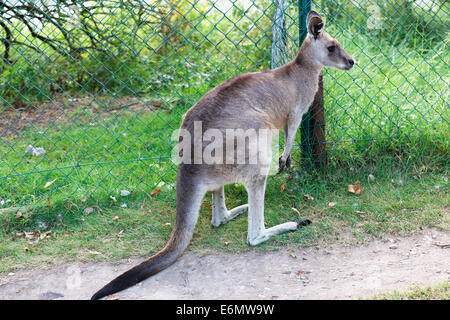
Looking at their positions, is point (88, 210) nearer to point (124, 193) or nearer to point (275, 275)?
point (124, 193)

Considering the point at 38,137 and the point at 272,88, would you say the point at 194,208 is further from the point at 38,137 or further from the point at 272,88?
the point at 38,137

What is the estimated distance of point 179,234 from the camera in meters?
2.58

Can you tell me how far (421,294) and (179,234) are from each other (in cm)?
124

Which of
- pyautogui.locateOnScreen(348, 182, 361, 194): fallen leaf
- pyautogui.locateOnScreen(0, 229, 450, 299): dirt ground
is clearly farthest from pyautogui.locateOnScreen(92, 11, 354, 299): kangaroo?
pyautogui.locateOnScreen(348, 182, 361, 194): fallen leaf

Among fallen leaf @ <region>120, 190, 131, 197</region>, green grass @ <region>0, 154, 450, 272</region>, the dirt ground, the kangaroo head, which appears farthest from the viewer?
fallen leaf @ <region>120, 190, 131, 197</region>

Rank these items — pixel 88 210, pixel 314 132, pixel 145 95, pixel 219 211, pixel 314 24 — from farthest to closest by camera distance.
Result: pixel 145 95 < pixel 314 132 < pixel 88 210 < pixel 219 211 < pixel 314 24

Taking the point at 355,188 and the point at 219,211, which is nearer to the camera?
the point at 219,211

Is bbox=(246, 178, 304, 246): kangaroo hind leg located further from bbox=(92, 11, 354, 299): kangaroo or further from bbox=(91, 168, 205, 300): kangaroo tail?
bbox=(91, 168, 205, 300): kangaroo tail

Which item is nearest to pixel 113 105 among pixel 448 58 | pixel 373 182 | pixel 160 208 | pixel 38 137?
pixel 38 137

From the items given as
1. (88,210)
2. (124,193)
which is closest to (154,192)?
(124,193)

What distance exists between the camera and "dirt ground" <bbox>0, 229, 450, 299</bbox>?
2373mm

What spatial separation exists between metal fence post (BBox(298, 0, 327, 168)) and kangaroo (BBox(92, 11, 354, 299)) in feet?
0.77

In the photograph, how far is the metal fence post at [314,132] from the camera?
130 inches

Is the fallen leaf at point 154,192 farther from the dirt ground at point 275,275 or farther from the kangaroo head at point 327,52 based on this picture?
the kangaroo head at point 327,52
